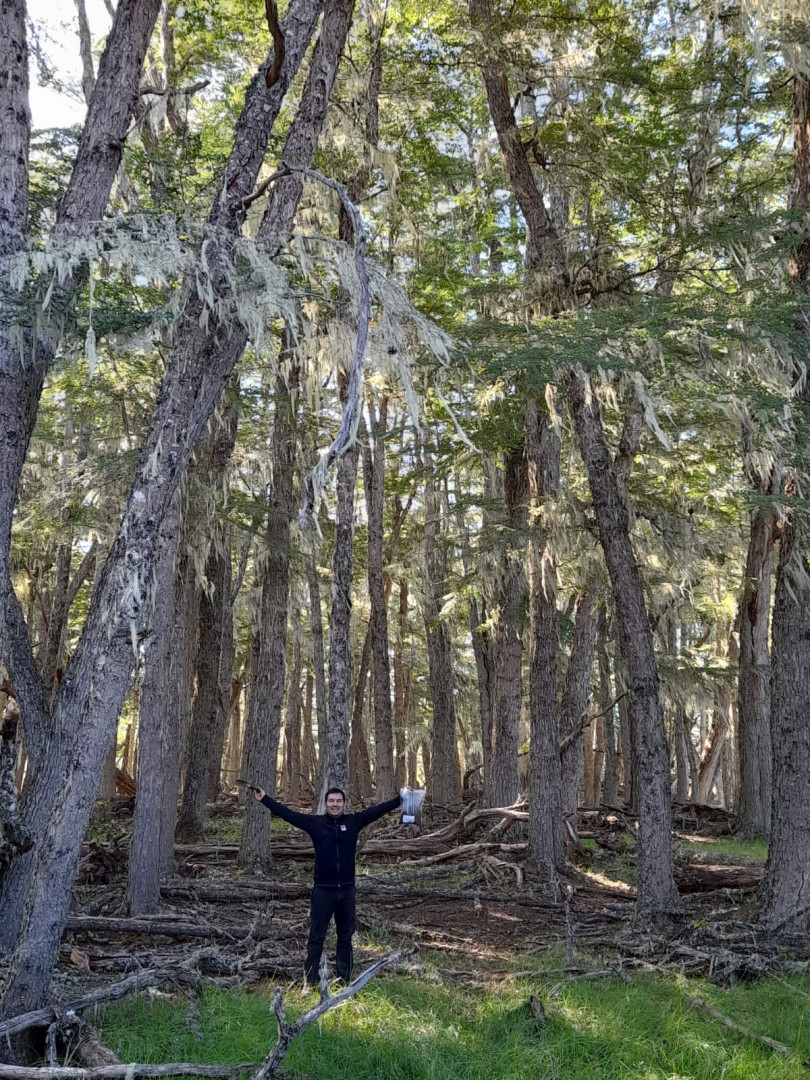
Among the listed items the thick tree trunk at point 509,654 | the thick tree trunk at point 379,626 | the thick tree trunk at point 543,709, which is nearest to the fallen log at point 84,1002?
the thick tree trunk at point 543,709

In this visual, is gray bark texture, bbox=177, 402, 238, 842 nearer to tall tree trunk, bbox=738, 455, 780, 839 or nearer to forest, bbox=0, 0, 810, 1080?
forest, bbox=0, 0, 810, 1080

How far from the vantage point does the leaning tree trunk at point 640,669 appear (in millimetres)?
8570

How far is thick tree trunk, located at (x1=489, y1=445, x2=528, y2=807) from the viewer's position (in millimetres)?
12969

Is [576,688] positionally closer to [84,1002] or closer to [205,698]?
[205,698]

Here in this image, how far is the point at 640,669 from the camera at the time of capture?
902 cm

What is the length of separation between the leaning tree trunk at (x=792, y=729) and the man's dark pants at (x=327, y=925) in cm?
406

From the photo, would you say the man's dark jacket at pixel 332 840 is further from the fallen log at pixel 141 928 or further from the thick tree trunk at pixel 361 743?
the thick tree trunk at pixel 361 743

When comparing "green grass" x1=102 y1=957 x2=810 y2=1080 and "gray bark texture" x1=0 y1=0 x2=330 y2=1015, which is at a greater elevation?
"gray bark texture" x1=0 y1=0 x2=330 y2=1015

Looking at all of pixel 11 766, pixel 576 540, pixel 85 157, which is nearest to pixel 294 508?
pixel 576 540

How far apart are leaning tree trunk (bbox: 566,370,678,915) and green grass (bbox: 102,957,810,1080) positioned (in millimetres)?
→ 2254

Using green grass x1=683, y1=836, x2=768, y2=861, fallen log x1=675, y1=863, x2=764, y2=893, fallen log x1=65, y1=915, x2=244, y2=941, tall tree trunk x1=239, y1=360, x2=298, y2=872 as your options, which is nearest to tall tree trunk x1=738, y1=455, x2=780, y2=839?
green grass x1=683, y1=836, x2=768, y2=861

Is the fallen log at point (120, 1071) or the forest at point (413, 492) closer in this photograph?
the fallen log at point (120, 1071)

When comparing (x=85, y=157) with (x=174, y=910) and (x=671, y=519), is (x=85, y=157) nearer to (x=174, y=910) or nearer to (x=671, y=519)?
(x=174, y=910)

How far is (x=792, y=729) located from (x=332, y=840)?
4587 mm
